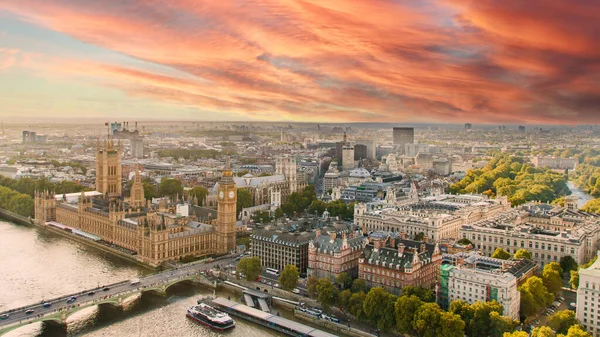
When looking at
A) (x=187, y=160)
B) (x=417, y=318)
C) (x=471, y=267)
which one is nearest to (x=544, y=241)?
(x=471, y=267)

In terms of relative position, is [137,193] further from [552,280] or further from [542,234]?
[552,280]

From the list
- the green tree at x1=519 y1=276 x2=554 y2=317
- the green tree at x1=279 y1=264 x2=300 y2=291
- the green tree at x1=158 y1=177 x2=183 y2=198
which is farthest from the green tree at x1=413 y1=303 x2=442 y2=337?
the green tree at x1=158 y1=177 x2=183 y2=198

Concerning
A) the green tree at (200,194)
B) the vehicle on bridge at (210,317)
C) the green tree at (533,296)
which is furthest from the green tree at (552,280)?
the green tree at (200,194)

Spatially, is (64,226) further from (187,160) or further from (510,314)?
(187,160)

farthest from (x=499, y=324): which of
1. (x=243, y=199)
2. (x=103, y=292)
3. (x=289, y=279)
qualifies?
(x=243, y=199)

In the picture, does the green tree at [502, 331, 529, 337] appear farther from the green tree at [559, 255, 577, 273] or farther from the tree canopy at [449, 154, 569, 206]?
the tree canopy at [449, 154, 569, 206]
